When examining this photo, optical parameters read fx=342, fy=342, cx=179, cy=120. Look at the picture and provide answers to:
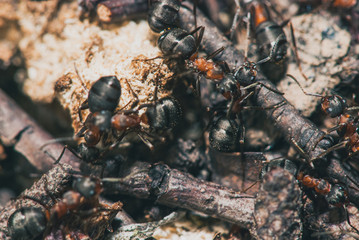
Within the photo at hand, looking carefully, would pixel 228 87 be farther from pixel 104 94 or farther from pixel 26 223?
pixel 26 223

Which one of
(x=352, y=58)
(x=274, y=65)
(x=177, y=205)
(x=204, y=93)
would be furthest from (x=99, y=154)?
(x=352, y=58)

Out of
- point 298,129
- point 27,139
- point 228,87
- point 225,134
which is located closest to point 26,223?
point 27,139

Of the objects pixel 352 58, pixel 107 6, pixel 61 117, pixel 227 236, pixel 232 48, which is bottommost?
pixel 227 236

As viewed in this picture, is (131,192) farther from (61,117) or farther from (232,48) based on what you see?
(232,48)

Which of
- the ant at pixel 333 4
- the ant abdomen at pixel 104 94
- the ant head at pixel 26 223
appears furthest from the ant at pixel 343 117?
the ant head at pixel 26 223

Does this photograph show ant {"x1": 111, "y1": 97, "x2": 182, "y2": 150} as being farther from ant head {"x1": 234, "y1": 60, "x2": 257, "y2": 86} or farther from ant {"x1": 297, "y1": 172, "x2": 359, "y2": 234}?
ant {"x1": 297, "y1": 172, "x2": 359, "y2": 234}

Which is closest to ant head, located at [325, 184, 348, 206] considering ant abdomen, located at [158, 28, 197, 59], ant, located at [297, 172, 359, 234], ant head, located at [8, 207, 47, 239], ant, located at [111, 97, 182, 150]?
ant, located at [297, 172, 359, 234]
